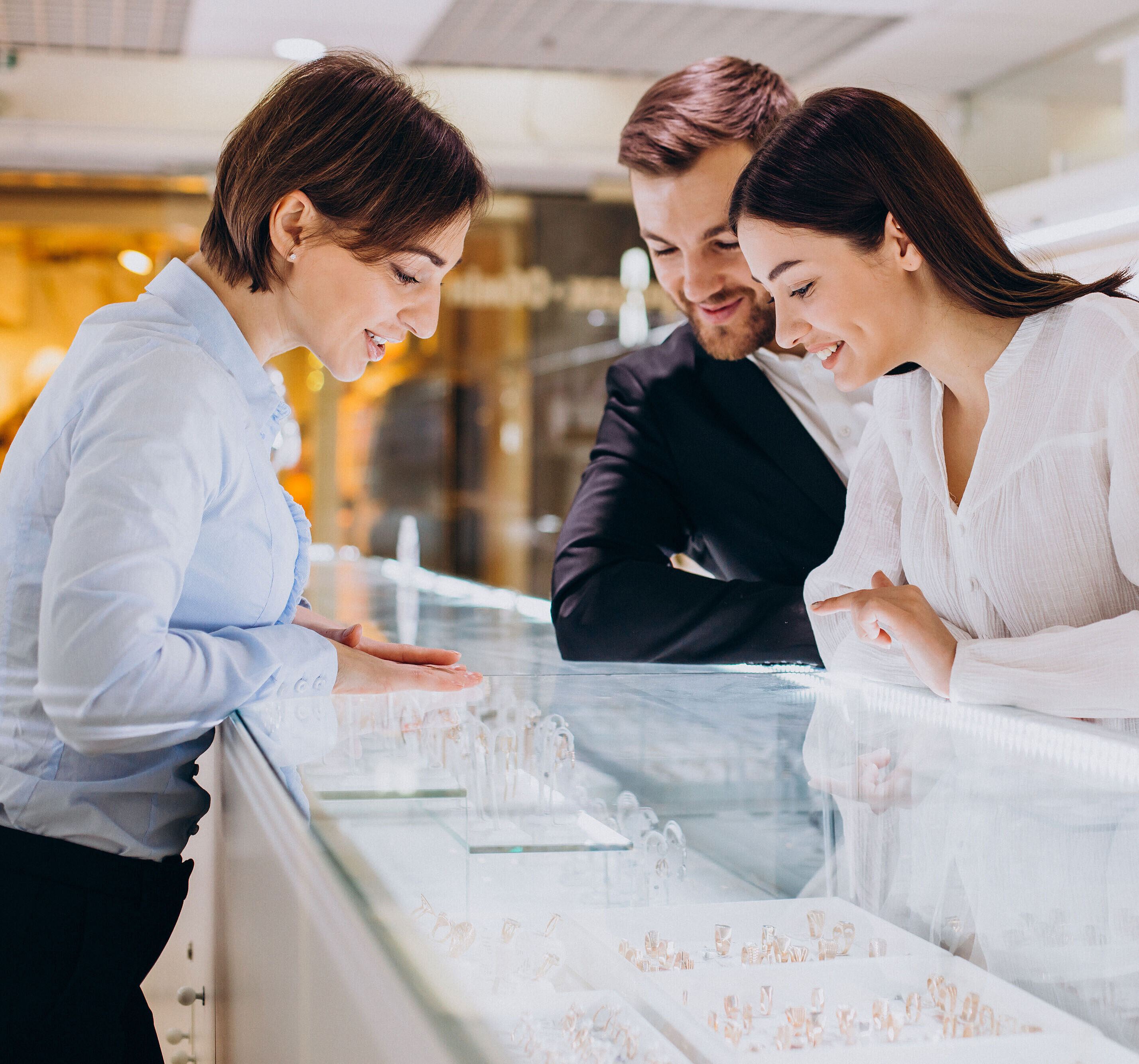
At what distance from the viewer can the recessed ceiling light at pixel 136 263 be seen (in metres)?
6.69

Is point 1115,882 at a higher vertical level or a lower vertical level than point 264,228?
lower

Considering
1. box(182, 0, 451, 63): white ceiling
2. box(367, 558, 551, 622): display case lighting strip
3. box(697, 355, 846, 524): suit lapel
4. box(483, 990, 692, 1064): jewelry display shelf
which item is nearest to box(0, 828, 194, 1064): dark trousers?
box(483, 990, 692, 1064): jewelry display shelf

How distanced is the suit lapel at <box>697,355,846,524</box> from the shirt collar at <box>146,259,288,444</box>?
0.81 metres

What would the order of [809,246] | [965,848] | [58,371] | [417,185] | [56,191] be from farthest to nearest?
1. [56,191]
2. [809,246]
3. [417,185]
4. [58,371]
5. [965,848]

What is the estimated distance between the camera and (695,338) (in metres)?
1.79

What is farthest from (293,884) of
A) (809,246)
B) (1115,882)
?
(809,246)

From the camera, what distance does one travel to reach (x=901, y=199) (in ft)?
4.12

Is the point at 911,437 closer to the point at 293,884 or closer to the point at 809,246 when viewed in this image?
the point at 809,246

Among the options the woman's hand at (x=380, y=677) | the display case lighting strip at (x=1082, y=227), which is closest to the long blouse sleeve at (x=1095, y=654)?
the woman's hand at (x=380, y=677)

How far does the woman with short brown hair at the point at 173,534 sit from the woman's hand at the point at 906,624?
393 millimetres

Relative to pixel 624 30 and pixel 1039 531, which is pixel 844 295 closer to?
pixel 1039 531

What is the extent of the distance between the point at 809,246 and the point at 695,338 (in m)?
0.50

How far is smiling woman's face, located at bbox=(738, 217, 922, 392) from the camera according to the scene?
1285mm

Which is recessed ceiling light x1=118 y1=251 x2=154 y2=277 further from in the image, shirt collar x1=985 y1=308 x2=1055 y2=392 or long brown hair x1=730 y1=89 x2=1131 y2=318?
shirt collar x1=985 y1=308 x2=1055 y2=392
